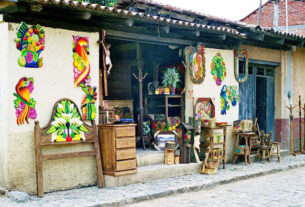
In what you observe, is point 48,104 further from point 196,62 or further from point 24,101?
point 196,62

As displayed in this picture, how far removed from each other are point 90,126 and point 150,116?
2814 millimetres

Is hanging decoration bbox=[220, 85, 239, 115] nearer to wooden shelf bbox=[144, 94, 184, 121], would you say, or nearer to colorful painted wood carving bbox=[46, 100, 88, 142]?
wooden shelf bbox=[144, 94, 184, 121]

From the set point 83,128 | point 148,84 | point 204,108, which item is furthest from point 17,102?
point 204,108

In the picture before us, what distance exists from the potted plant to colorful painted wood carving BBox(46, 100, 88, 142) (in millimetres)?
3406

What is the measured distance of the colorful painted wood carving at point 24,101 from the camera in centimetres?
746

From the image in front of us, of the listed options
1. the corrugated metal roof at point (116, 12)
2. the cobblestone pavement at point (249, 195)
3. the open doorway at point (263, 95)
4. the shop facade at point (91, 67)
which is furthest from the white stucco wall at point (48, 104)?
the open doorway at point (263, 95)

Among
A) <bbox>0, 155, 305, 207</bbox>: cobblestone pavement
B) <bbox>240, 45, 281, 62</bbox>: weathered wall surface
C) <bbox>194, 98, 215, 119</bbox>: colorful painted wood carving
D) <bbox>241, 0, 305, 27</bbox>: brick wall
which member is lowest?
<bbox>0, 155, 305, 207</bbox>: cobblestone pavement

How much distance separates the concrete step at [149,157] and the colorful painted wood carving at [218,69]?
2835 mm

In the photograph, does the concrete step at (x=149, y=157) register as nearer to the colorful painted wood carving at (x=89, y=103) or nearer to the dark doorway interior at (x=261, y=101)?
the colorful painted wood carving at (x=89, y=103)

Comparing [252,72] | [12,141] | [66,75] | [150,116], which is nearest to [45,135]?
[12,141]

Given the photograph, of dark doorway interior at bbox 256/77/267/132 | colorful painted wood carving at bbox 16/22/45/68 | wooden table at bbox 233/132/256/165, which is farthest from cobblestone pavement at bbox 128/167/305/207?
dark doorway interior at bbox 256/77/267/132

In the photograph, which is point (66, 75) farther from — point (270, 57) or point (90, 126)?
point (270, 57)

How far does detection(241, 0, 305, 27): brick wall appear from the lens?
2083 centimetres

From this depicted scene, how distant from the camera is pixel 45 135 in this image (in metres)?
7.68
